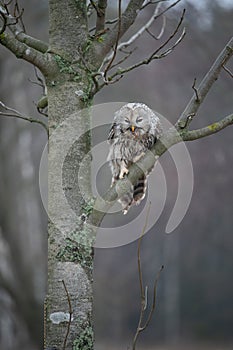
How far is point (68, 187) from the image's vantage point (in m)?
2.31

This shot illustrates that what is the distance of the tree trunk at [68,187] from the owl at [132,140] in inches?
42.8

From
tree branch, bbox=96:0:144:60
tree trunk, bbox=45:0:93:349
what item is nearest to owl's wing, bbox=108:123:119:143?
tree branch, bbox=96:0:144:60

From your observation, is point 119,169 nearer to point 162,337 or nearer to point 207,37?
point 207,37

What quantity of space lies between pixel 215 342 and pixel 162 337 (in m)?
1.33

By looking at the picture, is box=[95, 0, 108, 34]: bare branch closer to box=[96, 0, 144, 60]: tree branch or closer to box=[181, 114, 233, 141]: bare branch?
box=[96, 0, 144, 60]: tree branch

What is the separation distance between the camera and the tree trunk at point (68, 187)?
2.21 metres

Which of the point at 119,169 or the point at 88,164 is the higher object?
the point at 119,169

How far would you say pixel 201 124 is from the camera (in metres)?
10.2

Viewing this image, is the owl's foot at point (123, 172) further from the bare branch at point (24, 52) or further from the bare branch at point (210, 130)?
the bare branch at point (24, 52)

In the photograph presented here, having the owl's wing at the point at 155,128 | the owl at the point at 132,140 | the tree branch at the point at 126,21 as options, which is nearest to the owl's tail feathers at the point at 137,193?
the owl at the point at 132,140

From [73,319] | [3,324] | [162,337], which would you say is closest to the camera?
[73,319]

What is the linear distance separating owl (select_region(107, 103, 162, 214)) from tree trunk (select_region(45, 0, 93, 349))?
1.09 metres

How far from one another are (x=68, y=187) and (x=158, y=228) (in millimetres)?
10246

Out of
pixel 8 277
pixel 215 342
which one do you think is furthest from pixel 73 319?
pixel 215 342
